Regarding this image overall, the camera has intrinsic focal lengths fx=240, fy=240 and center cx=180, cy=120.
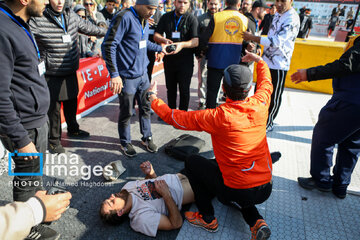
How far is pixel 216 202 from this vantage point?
2514 millimetres

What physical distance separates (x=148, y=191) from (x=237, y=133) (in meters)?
0.97

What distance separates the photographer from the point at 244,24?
11.5 feet

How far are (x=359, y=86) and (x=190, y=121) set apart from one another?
5.11ft

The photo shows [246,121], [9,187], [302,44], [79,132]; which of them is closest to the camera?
[246,121]

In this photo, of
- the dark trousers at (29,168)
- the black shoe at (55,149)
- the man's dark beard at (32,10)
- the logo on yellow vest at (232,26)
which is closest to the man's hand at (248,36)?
the logo on yellow vest at (232,26)

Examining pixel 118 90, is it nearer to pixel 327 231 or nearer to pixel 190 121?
pixel 190 121

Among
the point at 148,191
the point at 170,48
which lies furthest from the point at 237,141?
the point at 170,48

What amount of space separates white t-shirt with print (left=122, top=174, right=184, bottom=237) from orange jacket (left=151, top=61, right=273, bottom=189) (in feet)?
1.76

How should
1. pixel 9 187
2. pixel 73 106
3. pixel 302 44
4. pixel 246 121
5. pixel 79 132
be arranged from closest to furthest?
pixel 246 121 < pixel 9 187 < pixel 73 106 < pixel 79 132 < pixel 302 44

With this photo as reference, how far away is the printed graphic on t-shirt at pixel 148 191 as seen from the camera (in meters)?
2.13

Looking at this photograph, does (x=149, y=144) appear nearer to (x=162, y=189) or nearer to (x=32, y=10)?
(x=162, y=189)

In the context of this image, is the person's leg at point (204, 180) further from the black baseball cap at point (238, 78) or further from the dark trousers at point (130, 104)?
the dark trousers at point (130, 104)

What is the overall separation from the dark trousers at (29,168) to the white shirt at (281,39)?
2933 mm

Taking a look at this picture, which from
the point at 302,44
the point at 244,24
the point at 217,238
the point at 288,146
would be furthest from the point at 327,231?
the point at 302,44
